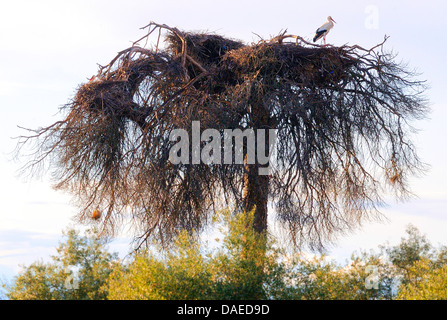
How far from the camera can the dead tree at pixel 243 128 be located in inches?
408

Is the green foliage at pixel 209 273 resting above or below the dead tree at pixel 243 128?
below

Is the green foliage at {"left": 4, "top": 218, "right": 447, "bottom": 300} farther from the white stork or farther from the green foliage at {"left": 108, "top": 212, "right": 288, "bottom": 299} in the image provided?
the white stork

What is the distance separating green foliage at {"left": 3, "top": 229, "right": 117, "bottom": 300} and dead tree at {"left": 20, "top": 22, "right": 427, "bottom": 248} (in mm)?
1947

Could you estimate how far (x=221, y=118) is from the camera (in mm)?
10148

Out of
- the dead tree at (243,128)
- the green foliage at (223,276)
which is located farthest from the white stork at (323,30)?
the green foliage at (223,276)

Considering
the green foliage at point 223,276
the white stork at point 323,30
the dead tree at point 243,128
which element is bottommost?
the green foliage at point 223,276

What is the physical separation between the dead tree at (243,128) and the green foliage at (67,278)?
6.39 feet

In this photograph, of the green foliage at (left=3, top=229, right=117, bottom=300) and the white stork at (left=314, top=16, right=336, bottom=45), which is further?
the white stork at (left=314, top=16, right=336, bottom=45)

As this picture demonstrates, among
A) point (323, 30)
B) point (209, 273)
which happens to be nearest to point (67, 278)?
point (209, 273)

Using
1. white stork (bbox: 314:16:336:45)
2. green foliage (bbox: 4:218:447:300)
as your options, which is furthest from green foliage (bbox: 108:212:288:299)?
white stork (bbox: 314:16:336:45)

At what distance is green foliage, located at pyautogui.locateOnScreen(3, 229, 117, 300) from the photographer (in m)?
8.60

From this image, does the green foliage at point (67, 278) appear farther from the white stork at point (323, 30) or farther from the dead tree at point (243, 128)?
the white stork at point (323, 30)

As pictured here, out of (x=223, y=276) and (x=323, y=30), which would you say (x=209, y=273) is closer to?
(x=223, y=276)

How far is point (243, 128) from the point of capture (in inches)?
407
